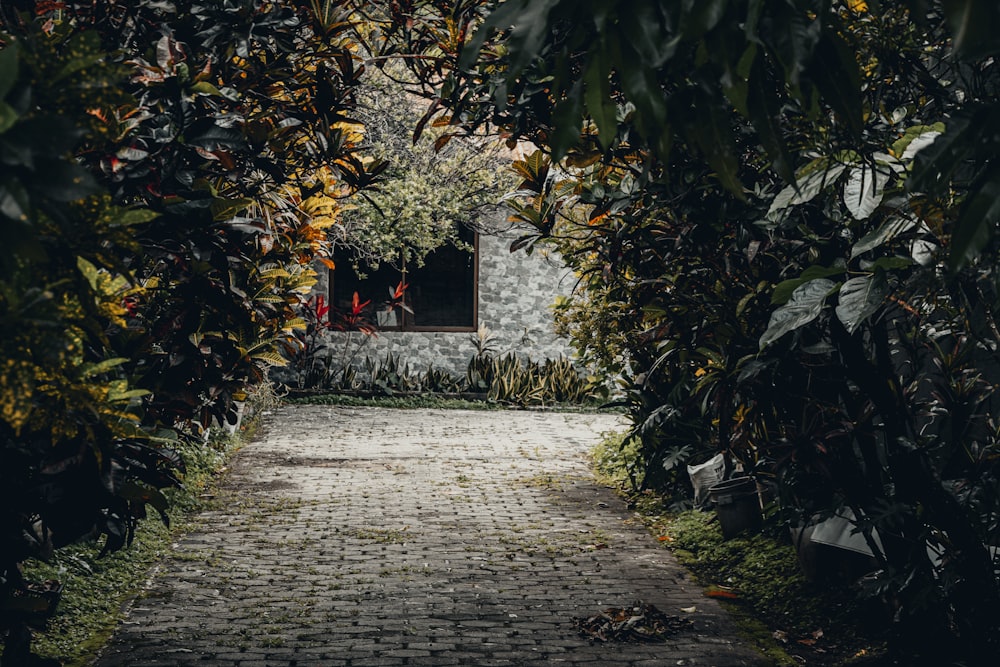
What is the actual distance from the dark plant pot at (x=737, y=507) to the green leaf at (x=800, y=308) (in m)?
3.90

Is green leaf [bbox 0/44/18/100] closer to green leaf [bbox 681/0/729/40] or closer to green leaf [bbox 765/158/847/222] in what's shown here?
green leaf [bbox 681/0/729/40]

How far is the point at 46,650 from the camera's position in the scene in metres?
4.94

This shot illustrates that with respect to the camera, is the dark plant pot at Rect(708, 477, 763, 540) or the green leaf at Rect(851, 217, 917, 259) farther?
the dark plant pot at Rect(708, 477, 763, 540)

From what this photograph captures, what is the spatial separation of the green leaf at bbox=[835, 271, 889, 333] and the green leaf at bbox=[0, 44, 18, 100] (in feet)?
7.15

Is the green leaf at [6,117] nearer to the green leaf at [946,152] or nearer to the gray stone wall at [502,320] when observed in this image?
the green leaf at [946,152]

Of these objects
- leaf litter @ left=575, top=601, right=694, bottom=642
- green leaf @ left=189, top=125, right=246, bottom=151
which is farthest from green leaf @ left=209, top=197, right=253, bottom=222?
leaf litter @ left=575, top=601, right=694, bottom=642

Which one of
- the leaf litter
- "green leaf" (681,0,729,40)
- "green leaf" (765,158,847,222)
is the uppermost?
"green leaf" (681,0,729,40)

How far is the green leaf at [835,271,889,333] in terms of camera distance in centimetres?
289

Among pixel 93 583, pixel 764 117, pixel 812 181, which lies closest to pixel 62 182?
pixel 764 117

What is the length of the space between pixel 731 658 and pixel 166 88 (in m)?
3.79

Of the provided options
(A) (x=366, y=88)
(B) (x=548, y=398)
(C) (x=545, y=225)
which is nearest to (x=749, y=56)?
(C) (x=545, y=225)

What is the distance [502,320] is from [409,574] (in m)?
11.8

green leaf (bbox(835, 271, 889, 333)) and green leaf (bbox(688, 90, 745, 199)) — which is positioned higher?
green leaf (bbox(688, 90, 745, 199))

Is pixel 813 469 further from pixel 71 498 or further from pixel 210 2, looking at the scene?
pixel 210 2
